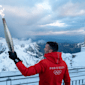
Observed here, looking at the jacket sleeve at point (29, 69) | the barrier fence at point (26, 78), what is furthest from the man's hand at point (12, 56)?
the barrier fence at point (26, 78)

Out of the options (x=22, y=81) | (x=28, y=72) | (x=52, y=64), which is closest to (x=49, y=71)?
(x=52, y=64)

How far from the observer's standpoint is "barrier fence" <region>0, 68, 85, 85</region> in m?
2.44

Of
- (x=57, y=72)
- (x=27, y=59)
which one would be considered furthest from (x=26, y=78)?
(x=27, y=59)

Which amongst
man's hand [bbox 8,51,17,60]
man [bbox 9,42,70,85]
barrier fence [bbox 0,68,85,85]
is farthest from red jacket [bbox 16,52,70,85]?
barrier fence [bbox 0,68,85,85]

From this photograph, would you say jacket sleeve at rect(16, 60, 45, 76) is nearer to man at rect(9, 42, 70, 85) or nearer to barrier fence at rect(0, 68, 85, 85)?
man at rect(9, 42, 70, 85)

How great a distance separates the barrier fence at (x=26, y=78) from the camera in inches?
96.0

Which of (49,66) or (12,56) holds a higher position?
(12,56)

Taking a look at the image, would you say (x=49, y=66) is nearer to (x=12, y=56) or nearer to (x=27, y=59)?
(x=12, y=56)

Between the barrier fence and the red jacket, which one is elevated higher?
the red jacket

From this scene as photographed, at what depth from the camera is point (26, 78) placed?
2.71 m

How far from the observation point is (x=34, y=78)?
288cm

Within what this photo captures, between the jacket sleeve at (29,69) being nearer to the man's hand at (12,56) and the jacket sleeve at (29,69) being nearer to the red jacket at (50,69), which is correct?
the red jacket at (50,69)

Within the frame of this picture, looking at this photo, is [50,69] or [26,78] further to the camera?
[26,78]

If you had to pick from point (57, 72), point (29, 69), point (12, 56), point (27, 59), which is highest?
point (12, 56)
